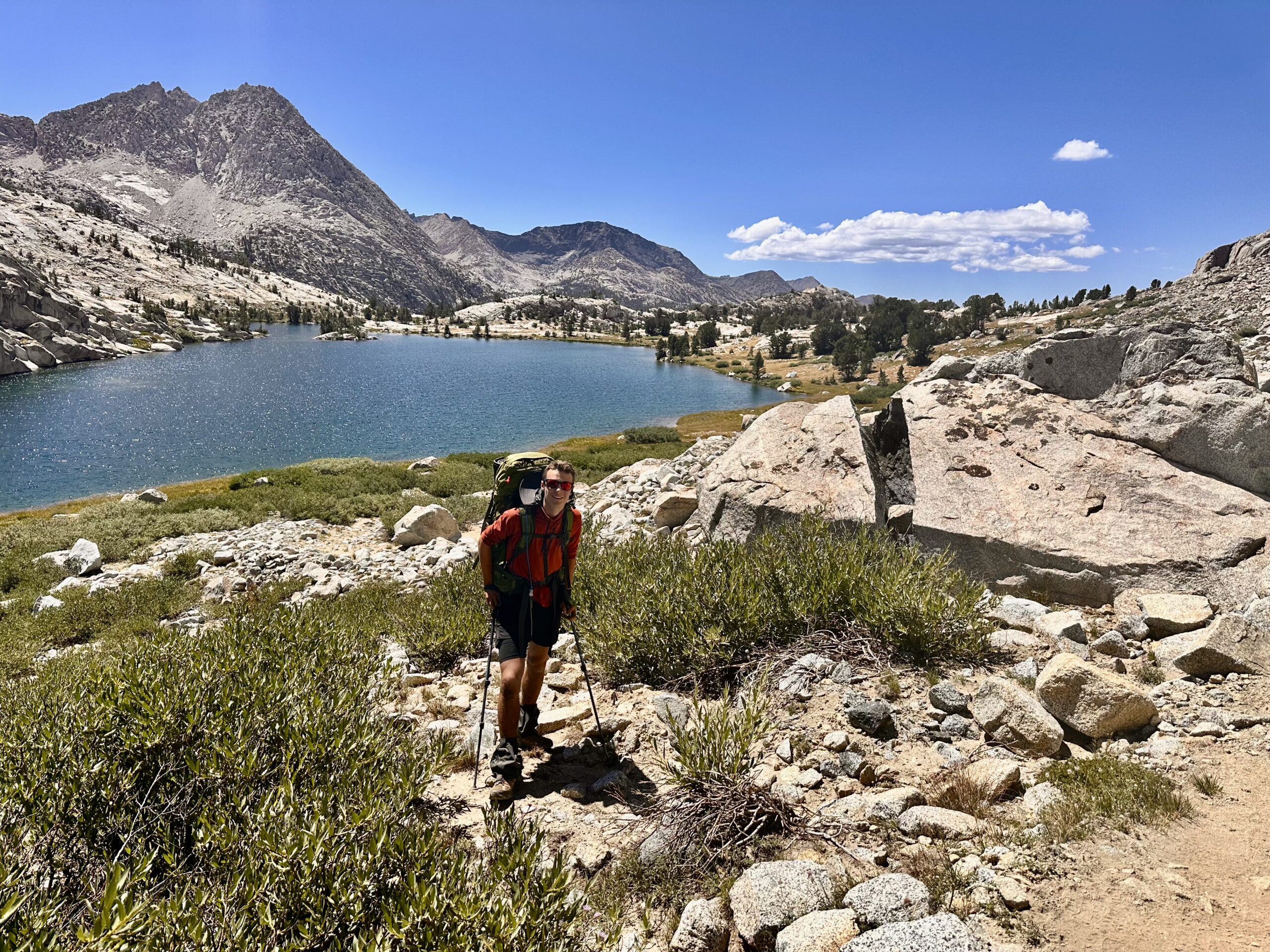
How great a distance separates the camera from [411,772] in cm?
441

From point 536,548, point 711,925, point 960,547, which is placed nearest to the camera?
point 711,925

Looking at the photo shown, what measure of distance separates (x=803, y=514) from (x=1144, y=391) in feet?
20.7

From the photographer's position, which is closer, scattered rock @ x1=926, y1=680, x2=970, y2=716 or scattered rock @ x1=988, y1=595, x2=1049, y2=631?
scattered rock @ x1=926, y1=680, x2=970, y2=716

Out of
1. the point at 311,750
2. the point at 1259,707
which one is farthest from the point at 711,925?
the point at 1259,707

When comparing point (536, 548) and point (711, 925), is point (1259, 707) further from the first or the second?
point (536, 548)

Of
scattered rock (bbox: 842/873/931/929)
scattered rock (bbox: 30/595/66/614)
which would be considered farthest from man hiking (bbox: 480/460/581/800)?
scattered rock (bbox: 30/595/66/614)

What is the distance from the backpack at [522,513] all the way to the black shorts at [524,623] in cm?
15

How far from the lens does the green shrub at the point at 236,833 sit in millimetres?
2986

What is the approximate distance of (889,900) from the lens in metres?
3.47

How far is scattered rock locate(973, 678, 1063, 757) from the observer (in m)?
5.25

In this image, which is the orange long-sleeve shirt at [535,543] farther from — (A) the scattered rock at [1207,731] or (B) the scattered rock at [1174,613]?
(B) the scattered rock at [1174,613]

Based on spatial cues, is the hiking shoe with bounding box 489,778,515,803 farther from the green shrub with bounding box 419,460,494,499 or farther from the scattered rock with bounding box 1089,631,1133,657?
the green shrub with bounding box 419,460,494,499

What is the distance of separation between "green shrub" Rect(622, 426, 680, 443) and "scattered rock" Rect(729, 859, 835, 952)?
43.2 meters

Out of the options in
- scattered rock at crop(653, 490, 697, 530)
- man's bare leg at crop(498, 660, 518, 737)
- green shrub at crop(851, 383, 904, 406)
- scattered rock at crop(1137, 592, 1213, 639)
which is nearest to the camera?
man's bare leg at crop(498, 660, 518, 737)
